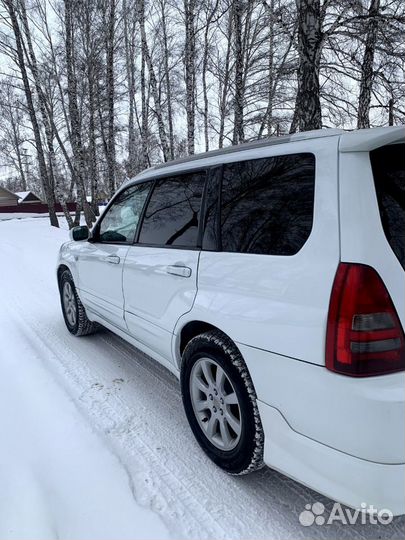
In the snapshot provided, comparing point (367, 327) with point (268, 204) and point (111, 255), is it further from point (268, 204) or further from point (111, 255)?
point (111, 255)

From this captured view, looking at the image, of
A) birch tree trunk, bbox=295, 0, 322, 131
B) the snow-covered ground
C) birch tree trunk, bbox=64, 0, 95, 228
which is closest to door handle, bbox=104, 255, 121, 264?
the snow-covered ground

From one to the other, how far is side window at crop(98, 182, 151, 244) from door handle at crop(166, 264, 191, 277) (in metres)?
0.78

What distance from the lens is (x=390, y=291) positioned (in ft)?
5.20

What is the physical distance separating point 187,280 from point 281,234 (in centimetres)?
77

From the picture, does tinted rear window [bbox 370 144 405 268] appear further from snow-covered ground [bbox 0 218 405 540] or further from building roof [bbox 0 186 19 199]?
building roof [bbox 0 186 19 199]

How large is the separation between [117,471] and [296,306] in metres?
1.52

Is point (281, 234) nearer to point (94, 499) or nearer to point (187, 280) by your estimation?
point (187, 280)

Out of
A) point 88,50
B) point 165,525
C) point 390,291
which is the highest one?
point 88,50

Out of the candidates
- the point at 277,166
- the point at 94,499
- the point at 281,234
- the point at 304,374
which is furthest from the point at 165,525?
the point at 277,166

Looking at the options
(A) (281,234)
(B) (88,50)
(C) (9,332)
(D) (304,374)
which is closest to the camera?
(D) (304,374)

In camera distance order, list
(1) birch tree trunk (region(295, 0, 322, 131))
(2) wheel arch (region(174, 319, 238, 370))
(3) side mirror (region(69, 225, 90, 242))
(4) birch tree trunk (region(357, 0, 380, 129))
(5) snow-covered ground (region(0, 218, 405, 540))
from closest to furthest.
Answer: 1. (5) snow-covered ground (region(0, 218, 405, 540))
2. (2) wheel arch (region(174, 319, 238, 370))
3. (3) side mirror (region(69, 225, 90, 242))
4. (1) birch tree trunk (region(295, 0, 322, 131))
5. (4) birch tree trunk (region(357, 0, 380, 129))

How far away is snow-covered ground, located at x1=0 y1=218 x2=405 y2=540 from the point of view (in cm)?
199

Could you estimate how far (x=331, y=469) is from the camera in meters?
1.67

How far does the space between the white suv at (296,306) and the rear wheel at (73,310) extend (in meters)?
1.92
